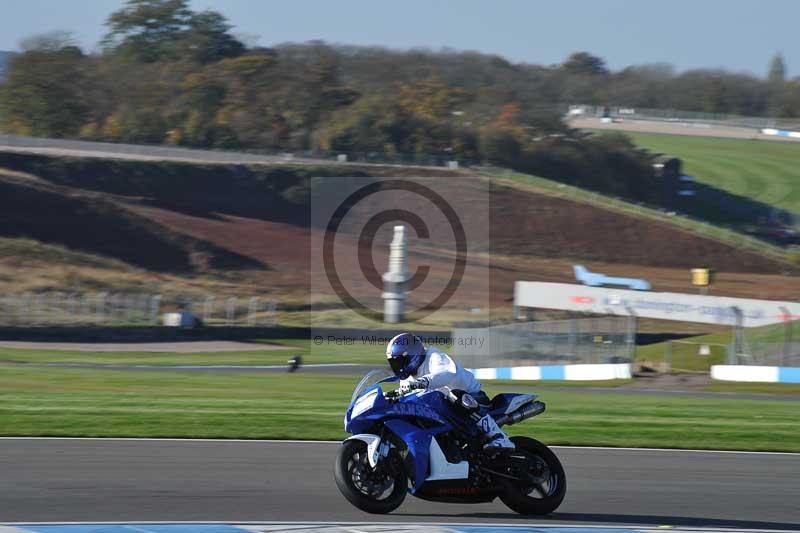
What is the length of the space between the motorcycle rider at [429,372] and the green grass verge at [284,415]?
481cm

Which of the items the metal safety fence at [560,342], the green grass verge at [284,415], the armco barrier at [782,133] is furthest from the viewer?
the armco barrier at [782,133]

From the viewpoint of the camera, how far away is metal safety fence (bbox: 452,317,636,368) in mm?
33250

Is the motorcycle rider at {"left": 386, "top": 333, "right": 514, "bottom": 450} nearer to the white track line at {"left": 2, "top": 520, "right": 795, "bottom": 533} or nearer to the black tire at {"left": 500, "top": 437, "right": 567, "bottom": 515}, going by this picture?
the black tire at {"left": 500, "top": 437, "right": 567, "bottom": 515}

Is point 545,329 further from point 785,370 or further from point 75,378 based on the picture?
point 75,378

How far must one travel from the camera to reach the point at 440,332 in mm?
47125

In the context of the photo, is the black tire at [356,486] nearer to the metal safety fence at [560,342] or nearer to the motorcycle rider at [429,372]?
the motorcycle rider at [429,372]

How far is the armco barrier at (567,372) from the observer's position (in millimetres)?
33344

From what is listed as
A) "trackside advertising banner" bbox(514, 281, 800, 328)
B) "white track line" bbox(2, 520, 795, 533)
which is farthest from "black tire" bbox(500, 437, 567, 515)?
"trackside advertising banner" bbox(514, 281, 800, 328)

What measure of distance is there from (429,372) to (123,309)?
4164 centimetres

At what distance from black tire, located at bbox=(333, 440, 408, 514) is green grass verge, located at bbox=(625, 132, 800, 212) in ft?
305

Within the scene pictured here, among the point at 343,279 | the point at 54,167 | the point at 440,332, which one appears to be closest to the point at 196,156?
the point at 54,167

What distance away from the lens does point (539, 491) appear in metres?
9.34

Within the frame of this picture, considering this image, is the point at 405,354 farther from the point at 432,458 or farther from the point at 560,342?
the point at 560,342

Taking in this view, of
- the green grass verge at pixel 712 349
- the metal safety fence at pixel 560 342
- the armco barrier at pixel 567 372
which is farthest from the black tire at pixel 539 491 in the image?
the green grass verge at pixel 712 349
